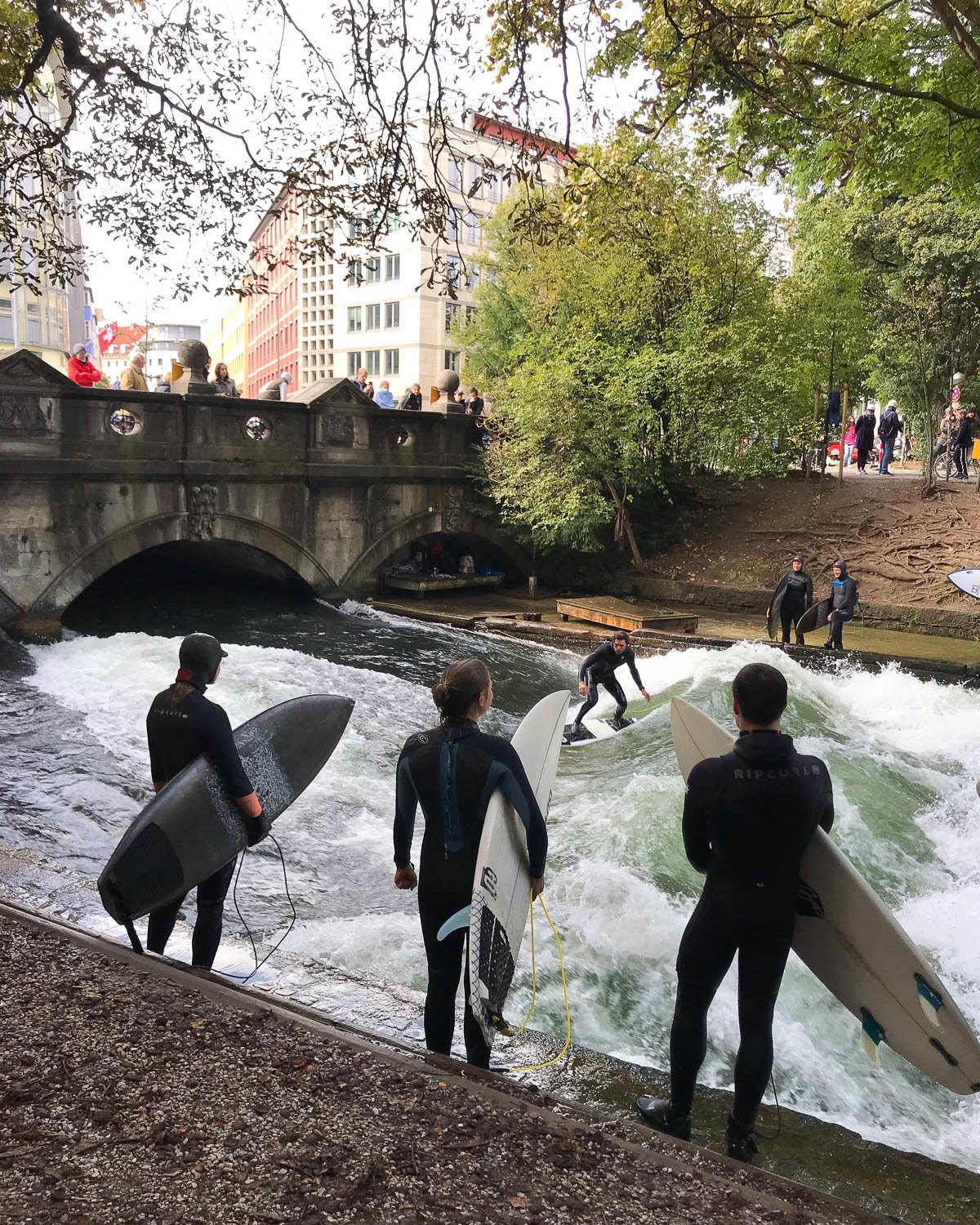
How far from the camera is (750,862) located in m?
3.23

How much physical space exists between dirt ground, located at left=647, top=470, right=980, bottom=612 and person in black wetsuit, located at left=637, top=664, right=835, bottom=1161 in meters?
15.9

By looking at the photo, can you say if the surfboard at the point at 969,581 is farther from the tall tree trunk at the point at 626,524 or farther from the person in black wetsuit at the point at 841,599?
the tall tree trunk at the point at 626,524

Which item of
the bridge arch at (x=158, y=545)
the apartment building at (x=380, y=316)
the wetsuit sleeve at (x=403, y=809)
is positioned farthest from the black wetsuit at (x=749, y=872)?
the apartment building at (x=380, y=316)

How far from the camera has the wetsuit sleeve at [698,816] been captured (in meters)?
3.24

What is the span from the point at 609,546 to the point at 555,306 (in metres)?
5.29

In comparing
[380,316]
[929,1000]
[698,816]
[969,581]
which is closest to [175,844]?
[698,816]

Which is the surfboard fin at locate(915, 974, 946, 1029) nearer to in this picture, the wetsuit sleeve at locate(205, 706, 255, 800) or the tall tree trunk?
the wetsuit sleeve at locate(205, 706, 255, 800)

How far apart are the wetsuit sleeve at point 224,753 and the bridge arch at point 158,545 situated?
505 inches

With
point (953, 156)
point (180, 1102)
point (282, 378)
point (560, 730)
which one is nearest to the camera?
point (180, 1102)

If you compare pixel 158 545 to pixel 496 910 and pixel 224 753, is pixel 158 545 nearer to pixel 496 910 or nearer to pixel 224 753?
pixel 224 753

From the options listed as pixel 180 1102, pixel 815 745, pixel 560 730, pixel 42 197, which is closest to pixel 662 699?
pixel 815 745

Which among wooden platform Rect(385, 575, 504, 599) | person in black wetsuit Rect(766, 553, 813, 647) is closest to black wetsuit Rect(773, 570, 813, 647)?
person in black wetsuit Rect(766, 553, 813, 647)

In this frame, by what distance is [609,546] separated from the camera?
70.1 ft

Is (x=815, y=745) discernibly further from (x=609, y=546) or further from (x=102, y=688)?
(x=609, y=546)
